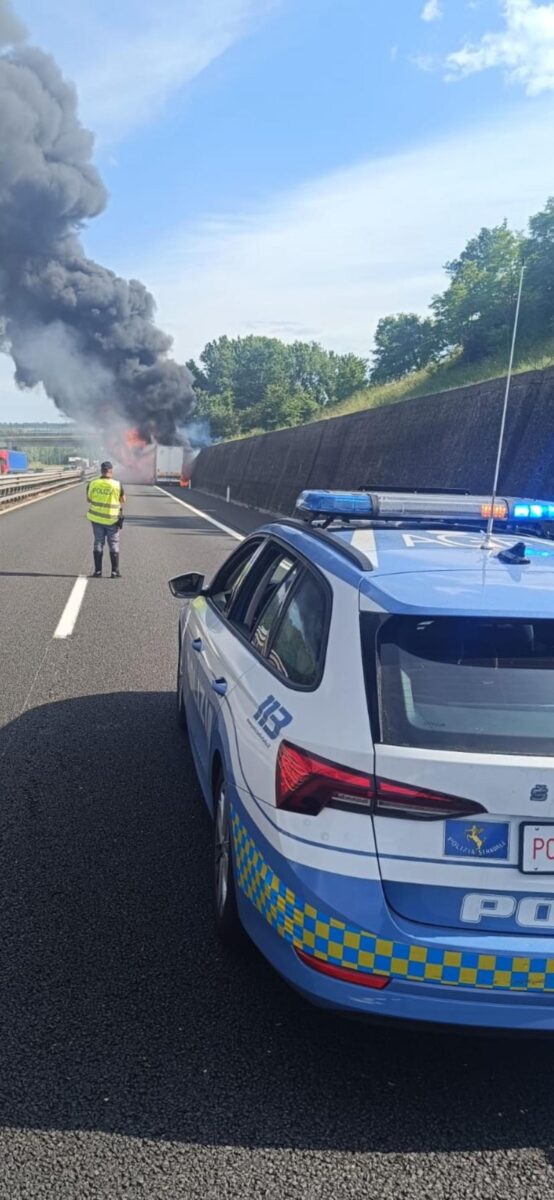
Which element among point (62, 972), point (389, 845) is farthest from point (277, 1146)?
point (62, 972)

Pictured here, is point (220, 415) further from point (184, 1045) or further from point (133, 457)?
point (184, 1045)

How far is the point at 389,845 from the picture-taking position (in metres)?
2.43

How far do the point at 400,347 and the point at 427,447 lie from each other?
76819mm

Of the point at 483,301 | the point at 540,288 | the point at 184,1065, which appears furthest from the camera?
the point at 483,301

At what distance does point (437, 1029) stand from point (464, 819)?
575 mm

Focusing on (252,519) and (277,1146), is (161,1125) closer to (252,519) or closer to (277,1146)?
(277,1146)

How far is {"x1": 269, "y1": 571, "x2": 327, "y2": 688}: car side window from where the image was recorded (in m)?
2.90

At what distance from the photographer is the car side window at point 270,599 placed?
357 centimetres

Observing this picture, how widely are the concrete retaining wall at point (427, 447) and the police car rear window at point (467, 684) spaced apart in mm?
5637

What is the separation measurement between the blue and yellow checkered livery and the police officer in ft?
36.1

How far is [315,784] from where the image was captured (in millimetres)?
2535

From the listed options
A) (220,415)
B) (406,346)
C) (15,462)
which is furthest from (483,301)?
(220,415)

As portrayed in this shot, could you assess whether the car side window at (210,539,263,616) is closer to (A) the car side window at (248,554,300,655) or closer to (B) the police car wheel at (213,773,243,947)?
(A) the car side window at (248,554,300,655)

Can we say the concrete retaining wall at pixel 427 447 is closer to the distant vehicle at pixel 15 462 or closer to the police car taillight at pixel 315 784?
the police car taillight at pixel 315 784
